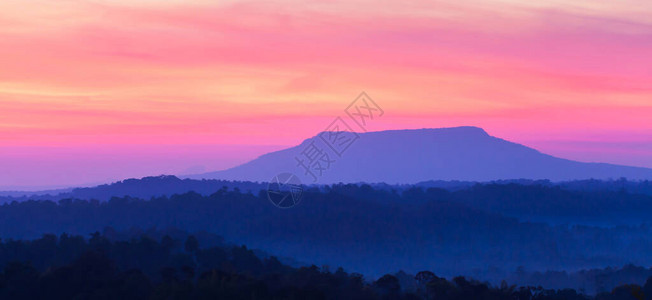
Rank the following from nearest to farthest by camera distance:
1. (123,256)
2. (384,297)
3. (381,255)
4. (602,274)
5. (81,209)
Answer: (384,297)
(123,256)
(602,274)
(81,209)
(381,255)

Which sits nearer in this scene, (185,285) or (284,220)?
(185,285)

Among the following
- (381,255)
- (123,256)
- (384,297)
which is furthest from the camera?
(381,255)

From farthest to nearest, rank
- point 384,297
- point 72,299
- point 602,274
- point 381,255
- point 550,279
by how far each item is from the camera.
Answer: point 381,255 → point 550,279 → point 602,274 → point 384,297 → point 72,299

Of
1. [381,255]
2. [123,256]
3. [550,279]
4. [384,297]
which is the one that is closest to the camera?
[384,297]

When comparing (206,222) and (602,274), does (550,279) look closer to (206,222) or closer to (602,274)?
(602,274)

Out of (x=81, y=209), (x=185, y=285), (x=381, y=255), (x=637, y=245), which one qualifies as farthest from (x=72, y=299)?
(x=637, y=245)

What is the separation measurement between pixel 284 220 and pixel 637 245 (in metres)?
85.6

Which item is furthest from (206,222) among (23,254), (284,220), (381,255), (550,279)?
(23,254)

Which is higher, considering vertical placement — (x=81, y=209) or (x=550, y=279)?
(x=81, y=209)

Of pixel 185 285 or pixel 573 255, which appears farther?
pixel 573 255

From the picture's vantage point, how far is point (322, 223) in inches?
7702

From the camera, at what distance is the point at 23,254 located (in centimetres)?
8100

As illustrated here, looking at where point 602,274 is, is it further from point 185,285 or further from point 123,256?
point 185,285

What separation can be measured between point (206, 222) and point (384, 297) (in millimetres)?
123838
